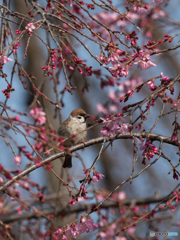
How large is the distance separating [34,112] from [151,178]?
9683 mm

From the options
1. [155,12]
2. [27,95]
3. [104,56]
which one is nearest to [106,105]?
[104,56]

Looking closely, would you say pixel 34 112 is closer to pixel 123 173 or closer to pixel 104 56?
pixel 104 56

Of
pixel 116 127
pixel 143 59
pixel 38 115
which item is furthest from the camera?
pixel 143 59

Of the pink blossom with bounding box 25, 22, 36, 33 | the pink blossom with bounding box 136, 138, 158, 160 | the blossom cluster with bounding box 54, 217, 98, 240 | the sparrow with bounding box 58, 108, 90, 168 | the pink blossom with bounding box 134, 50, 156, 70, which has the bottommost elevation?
the blossom cluster with bounding box 54, 217, 98, 240

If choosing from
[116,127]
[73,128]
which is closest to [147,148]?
[116,127]

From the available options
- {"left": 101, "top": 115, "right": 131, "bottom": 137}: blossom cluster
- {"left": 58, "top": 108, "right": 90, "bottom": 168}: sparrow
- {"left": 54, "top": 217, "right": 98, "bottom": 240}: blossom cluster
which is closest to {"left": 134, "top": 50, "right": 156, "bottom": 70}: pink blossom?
{"left": 101, "top": 115, "right": 131, "bottom": 137}: blossom cluster

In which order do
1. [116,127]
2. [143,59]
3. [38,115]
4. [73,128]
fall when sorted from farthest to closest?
[73,128] → [143,59] → [116,127] → [38,115]

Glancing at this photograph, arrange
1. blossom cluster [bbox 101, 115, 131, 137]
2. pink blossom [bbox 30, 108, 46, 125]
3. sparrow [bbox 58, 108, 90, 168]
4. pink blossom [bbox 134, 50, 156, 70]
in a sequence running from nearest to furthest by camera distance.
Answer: pink blossom [bbox 30, 108, 46, 125] → blossom cluster [bbox 101, 115, 131, 137] → pink blossom [bbox 134, 50, 156, 70] → sparrow [bbox 58, 108, 90, 168]

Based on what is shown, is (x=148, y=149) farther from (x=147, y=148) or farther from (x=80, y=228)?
(x=80, y=228)

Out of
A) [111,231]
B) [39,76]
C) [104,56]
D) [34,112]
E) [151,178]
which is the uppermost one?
[39,76]

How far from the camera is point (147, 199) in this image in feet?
17.4

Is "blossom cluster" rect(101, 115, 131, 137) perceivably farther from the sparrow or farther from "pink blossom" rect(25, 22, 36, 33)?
the sparrow

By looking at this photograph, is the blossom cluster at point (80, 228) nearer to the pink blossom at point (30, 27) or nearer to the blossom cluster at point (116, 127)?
the blossom cluster at point (116, 127)

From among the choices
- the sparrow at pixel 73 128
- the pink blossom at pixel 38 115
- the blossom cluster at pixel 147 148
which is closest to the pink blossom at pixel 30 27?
the pink blossom at pixel 38 115
